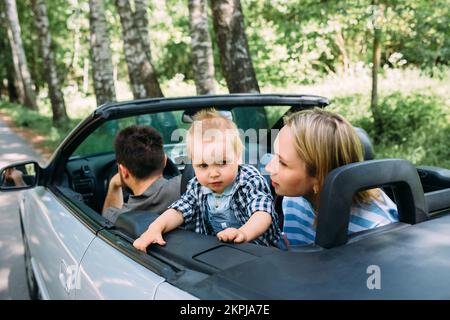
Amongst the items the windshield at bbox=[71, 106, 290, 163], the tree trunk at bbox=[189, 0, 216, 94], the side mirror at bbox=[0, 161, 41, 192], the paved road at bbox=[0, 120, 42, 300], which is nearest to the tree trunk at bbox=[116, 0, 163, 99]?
the tree trunk at bbox=[189, 0, 216, 94]

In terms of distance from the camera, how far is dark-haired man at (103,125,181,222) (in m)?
2.67

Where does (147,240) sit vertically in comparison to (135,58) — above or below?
below

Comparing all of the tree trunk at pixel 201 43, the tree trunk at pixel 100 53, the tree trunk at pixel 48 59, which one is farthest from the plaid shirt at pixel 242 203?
the tree trunk at pixel 48 59

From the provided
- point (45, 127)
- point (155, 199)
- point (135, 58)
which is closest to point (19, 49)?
point (45, 127)

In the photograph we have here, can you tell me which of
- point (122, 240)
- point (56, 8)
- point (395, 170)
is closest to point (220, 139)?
point (122, 240)

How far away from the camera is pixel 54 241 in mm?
2646

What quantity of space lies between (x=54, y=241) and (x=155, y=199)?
62 cm

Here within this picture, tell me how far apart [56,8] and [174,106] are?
26285 millimetres

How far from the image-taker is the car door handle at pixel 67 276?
2152mm

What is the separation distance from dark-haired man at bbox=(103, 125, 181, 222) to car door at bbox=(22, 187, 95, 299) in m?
0.27

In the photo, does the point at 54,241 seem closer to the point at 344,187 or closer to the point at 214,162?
the point at 214,162

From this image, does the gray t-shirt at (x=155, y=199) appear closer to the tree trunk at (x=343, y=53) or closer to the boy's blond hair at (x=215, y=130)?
the boy's blond hair at (x=215, y=130)

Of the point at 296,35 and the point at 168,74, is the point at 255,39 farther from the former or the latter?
the point at 168,74

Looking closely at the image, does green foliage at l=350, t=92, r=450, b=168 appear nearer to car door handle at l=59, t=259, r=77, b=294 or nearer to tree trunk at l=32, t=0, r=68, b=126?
car door handle at l=59, t=259, r=77, b=294
